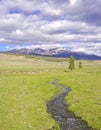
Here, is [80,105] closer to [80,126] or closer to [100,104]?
[100,104]

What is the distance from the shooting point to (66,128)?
2433 centimetres

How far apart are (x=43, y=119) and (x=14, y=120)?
321 centimetres

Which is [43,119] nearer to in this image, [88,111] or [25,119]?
[25,119]

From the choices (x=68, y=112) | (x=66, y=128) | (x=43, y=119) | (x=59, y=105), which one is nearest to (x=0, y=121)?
(x=43, y=119)

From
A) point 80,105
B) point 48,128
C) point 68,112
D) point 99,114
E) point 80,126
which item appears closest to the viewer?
point 48,128

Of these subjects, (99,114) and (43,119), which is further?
(99,114)

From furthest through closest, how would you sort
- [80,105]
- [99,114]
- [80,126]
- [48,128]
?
[80,105], [99,114], [80,126], [48,128]

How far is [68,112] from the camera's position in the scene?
105 ft

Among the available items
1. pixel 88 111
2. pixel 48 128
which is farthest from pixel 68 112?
pixel 48 128

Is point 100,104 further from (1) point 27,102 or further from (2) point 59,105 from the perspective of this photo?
(1) point 27,102

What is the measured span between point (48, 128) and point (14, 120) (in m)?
3.94

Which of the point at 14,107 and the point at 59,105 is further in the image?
the point at 59,105

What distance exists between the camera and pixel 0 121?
24891 millimetres

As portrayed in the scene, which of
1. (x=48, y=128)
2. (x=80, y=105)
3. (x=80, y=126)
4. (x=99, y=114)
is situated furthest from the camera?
(x=80, y=105)
